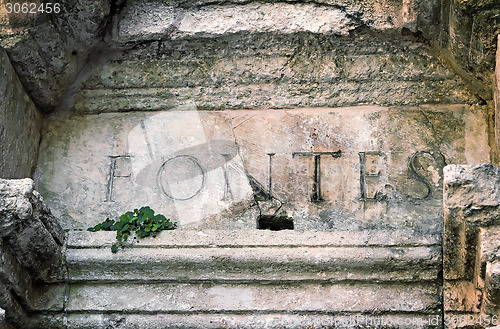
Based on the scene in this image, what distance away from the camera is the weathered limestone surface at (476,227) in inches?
122

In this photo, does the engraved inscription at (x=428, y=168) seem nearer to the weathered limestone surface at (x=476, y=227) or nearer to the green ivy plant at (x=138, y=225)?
the weathered limestone surface at (x=476, y=227)

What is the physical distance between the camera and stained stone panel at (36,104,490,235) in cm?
369

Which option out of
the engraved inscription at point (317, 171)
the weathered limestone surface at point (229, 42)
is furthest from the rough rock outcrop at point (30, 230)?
the engraved inscription at point (317, 171)

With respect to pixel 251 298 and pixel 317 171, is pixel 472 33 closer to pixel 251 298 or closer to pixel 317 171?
pixel 317 171

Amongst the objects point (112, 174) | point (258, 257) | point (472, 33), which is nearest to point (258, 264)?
point (258, 257)

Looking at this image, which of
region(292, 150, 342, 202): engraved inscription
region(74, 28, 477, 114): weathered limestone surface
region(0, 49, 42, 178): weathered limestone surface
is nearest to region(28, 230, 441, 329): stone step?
region(292, 150, 342, 202): engraved inscription

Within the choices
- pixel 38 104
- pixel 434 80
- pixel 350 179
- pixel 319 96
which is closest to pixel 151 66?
pixel 38 104

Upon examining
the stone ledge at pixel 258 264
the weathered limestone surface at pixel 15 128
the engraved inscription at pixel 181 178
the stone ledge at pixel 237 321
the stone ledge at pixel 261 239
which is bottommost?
the stone ledge at pixel 237 321

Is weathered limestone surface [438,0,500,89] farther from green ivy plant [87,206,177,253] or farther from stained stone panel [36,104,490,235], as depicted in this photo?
green ivy plant [87,206,177,253]

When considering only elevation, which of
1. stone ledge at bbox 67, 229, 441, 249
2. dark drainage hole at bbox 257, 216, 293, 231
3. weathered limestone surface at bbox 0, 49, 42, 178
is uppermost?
weathered limestone surface at bbox 0, 49, 42, 178

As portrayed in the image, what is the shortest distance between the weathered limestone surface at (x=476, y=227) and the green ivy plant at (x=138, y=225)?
125cm

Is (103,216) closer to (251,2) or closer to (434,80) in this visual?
(251,2)

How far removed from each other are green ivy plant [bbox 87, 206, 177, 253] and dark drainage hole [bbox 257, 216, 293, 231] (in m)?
0.40

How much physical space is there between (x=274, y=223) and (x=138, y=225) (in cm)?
63
